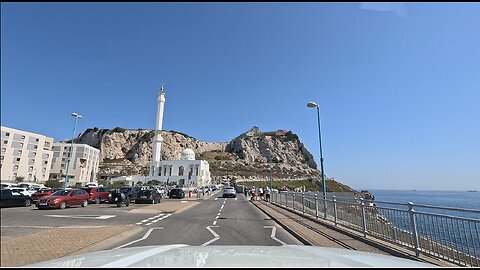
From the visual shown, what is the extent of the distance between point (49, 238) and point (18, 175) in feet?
283

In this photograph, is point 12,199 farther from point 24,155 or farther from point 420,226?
point 24,155

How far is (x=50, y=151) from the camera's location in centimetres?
8869

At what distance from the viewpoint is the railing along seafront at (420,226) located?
21.0ft

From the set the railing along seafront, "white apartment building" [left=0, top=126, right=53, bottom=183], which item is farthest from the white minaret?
the railing along seafront

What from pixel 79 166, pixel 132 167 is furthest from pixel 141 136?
pixel 79 166

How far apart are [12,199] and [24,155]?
6974 cm

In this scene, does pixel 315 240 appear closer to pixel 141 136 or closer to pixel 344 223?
pixel 344 223

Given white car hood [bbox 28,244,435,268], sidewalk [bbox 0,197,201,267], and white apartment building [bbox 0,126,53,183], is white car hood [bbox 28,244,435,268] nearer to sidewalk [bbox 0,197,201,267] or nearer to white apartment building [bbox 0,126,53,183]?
sidewalk [bbox 0,197,201,267]

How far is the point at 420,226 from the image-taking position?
7809 millimetres

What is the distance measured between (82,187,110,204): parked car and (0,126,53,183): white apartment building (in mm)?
61672

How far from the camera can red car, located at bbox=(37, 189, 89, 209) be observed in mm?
21234

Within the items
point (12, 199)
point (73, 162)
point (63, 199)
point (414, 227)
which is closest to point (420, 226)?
point (414, 227)

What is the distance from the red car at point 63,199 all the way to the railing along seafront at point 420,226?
19122 mm

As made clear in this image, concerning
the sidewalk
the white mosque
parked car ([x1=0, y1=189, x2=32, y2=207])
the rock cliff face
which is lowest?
the sidewalk
